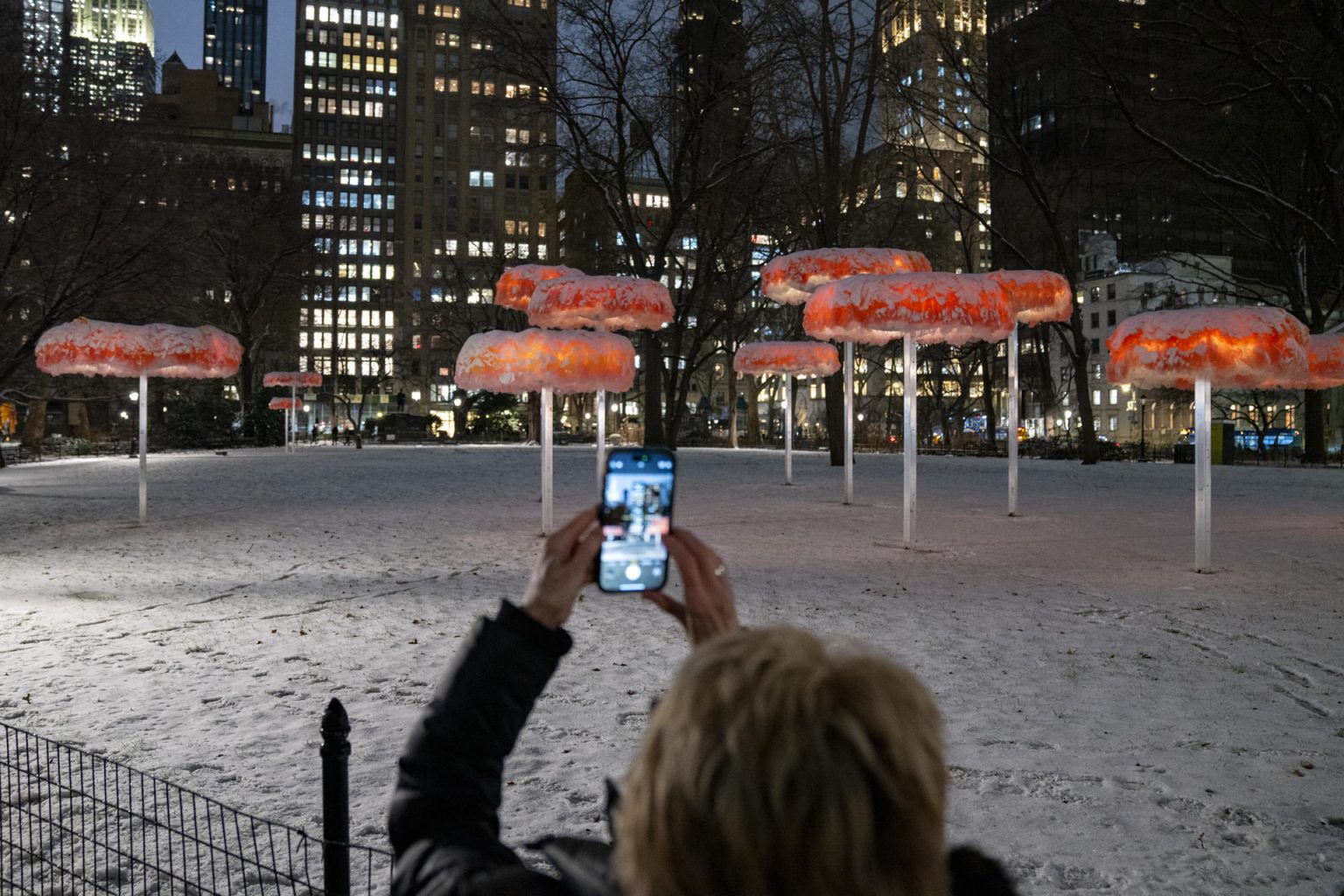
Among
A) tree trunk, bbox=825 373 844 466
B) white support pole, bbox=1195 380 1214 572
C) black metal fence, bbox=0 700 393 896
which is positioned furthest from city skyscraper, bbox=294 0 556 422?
black metal fence, bbox=0 700 393 896

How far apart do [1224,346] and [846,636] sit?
11600 mm

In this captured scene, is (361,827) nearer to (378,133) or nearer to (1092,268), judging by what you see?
(1092,268)

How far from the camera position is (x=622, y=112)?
1243 inches

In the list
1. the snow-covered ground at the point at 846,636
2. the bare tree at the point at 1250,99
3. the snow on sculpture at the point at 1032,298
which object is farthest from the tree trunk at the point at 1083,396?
the snow on sculpture at the point at 1032,298

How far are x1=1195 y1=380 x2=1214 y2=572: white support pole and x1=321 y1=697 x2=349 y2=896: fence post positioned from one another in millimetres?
11368

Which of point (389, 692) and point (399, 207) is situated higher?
point (399, 207)

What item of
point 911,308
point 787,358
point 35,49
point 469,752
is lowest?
point 469,752

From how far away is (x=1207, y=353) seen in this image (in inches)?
462

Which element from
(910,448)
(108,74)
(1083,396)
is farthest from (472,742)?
(1083,396)

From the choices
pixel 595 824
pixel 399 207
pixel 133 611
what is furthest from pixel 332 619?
pixel 399 207

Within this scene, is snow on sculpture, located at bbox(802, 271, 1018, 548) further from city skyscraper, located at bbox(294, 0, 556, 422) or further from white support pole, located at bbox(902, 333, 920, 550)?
city skyscraper, located at bbox(294, 0, 556, 422)

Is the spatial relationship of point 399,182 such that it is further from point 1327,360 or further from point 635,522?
point 635,522

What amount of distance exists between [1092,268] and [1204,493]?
8899 centimetres

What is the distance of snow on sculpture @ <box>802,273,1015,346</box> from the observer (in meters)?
14.0
